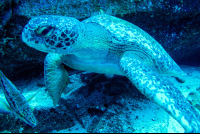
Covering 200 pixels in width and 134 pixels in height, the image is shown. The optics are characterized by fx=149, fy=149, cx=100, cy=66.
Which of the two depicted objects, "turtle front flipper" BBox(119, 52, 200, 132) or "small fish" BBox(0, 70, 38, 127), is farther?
"small fish" BBox(0, 70, 38, 127)

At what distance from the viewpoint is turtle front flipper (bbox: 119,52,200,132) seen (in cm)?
179

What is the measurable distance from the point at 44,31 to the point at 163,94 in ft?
5.87

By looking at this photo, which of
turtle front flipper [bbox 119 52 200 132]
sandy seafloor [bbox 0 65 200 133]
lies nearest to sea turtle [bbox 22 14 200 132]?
turtle front flipper [bbox 119 52 200 132]

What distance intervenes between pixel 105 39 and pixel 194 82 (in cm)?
278

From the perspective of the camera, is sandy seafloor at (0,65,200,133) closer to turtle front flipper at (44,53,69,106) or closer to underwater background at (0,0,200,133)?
underwater background at (0,0,200,133)

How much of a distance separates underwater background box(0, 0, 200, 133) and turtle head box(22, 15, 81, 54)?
2.84 feet

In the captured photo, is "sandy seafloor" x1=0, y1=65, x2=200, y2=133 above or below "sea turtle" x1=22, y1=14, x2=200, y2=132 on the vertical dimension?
below

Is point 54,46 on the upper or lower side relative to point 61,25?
lower

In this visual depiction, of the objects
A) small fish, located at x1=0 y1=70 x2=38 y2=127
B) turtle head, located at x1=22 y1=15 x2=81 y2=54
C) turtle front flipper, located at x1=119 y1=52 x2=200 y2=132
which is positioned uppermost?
turtle head, located at x1=22 y1=15 x2=81 y2=54

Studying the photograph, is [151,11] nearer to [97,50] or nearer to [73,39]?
[97,50]

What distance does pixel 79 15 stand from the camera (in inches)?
119

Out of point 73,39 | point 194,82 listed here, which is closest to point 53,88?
point 73,39

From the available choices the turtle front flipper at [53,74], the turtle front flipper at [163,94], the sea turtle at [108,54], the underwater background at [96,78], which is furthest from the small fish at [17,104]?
the turtle front flipper at [163,94]

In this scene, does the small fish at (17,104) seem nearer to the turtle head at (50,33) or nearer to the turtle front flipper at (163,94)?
the turtle head at (50,33)
